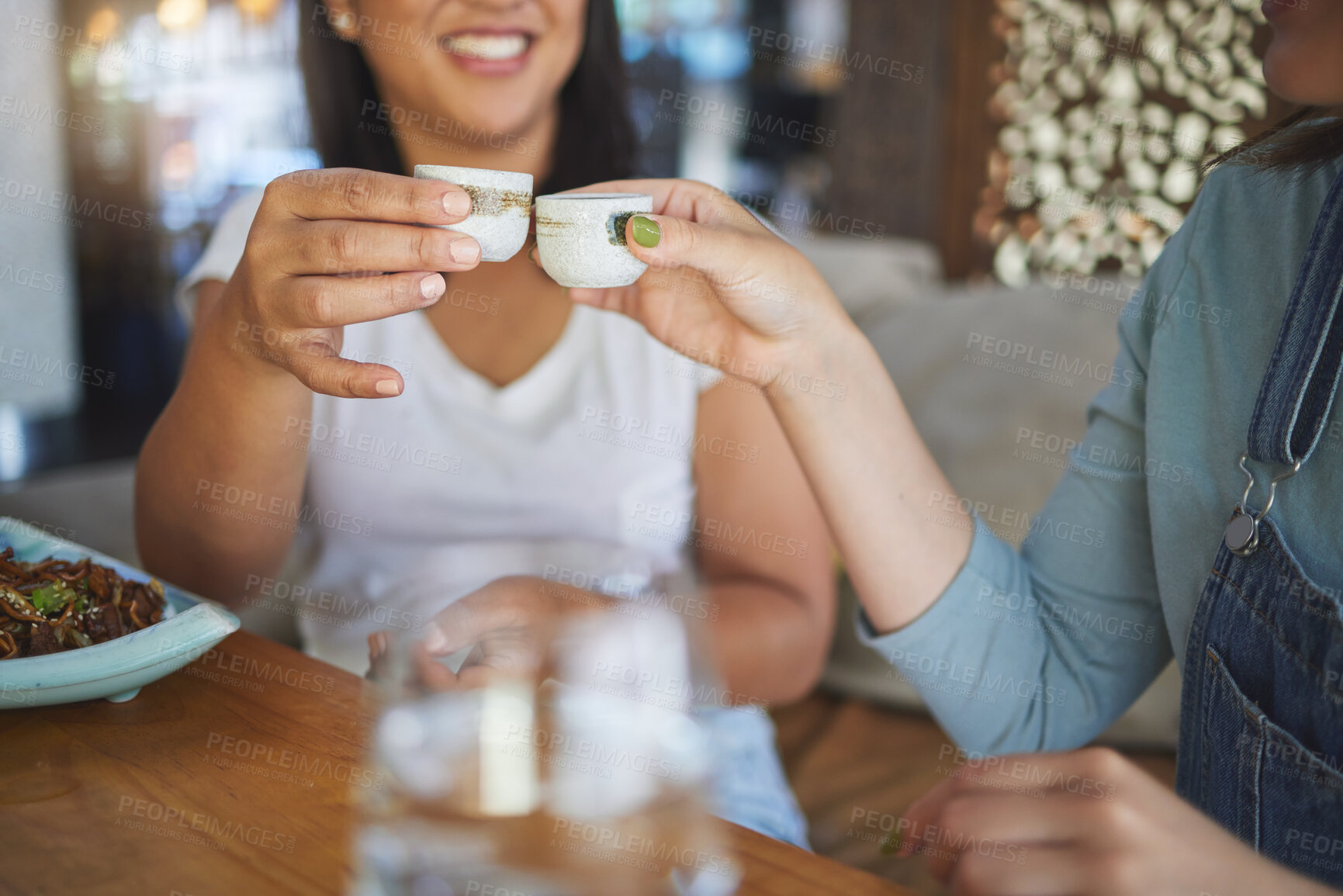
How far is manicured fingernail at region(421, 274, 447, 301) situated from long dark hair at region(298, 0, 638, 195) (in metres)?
0.79

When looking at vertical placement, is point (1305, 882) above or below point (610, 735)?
below

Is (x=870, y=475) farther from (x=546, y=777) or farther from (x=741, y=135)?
(x=741, y=135)

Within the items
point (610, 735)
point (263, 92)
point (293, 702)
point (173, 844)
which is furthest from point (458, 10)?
point (263, 92)

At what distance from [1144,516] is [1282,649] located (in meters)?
0.26

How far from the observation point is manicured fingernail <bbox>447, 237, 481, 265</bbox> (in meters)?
0.69

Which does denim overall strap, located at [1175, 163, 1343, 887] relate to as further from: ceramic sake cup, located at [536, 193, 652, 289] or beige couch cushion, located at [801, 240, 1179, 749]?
beige couch cushion, located at [801, 240, 1179, 749]

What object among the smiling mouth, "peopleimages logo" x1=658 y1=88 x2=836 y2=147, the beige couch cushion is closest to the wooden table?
the smiling mouth

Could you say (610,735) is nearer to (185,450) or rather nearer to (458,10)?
(185,450)

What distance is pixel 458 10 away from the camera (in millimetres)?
1224

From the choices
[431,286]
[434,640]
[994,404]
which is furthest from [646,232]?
[994,404]

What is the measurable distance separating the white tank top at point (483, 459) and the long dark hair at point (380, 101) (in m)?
0.23

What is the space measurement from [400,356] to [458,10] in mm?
446

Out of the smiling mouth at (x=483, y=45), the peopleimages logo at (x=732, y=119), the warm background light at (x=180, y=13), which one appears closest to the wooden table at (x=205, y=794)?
the smiling mouth at (x=483, y=45)

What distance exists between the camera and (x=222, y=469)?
95 cm
